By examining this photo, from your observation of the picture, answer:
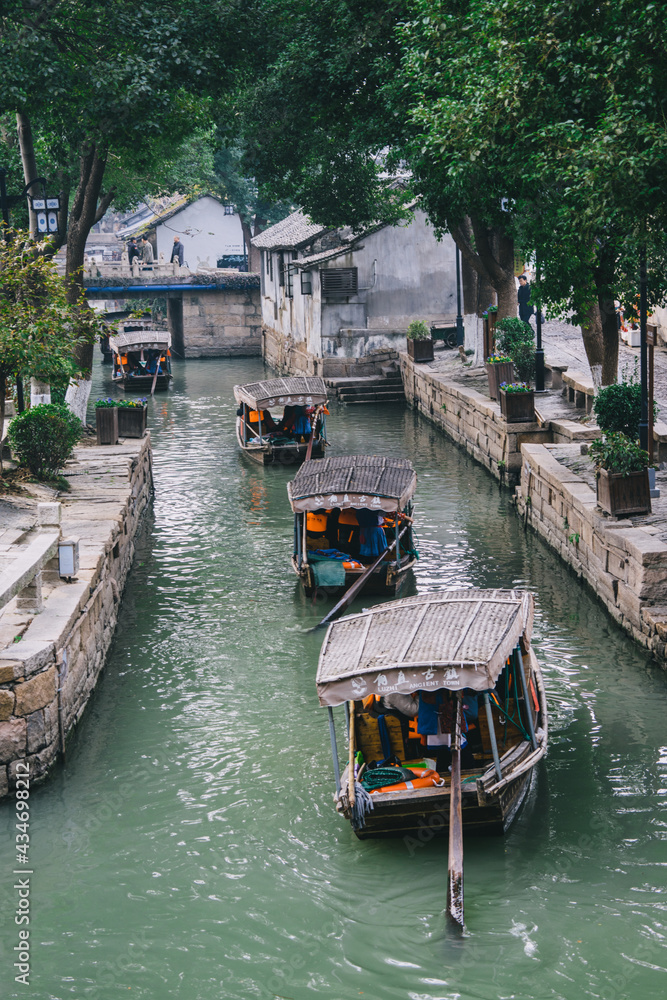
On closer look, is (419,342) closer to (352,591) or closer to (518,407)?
(518,407)

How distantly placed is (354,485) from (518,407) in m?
6.59

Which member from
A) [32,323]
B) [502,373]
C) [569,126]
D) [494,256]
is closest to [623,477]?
[569,126]

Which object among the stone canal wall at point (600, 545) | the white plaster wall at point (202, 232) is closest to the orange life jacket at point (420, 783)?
the stone canal wall at point (600, 545)

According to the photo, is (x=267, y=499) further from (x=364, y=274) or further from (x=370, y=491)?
(x=364, y=274)

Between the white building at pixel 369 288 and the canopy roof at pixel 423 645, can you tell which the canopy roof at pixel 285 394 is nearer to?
the white building at pixel 369 288

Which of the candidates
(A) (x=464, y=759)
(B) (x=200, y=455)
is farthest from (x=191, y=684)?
(B) (x=200, y=455)

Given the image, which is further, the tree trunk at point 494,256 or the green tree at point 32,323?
the tree trunk at point 494,256

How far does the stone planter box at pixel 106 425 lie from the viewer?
2008 centimetres

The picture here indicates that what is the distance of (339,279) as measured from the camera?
106 feet

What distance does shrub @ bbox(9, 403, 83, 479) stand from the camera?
1652 centimetres

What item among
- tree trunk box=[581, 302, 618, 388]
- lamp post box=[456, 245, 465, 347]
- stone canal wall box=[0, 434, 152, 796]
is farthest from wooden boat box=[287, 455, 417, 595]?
lamp post box=[456, 245, 465, 347]

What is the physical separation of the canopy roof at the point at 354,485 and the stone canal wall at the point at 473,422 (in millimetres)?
5395

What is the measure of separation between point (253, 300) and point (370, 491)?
33.9 meters

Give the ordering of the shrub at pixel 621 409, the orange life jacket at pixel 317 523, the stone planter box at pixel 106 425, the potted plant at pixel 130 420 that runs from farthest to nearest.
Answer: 1. the potted plant at pixel 130 420
2. the stone planter box at pixel 106 425
3. the orange life jacket at pixel 317 523
4. the shrub at pixel 621 409
